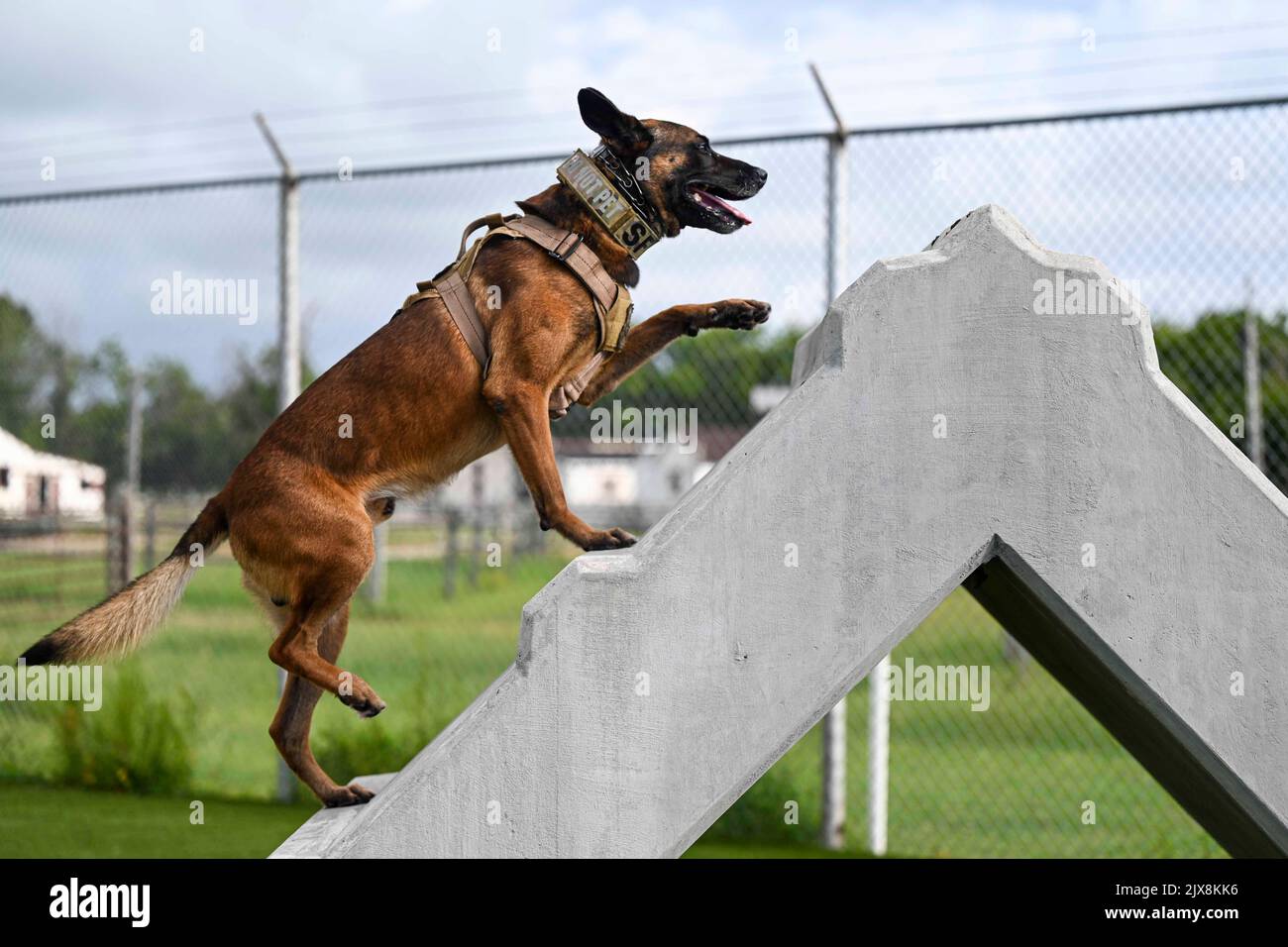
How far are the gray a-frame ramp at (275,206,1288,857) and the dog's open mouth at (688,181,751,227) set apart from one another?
0.39 meters

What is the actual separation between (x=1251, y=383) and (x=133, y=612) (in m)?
5.73

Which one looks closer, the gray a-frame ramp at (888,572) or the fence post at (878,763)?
the gray a-frame ramp at (888,572)

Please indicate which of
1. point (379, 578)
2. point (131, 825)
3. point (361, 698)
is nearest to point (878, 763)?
point (361, 698)

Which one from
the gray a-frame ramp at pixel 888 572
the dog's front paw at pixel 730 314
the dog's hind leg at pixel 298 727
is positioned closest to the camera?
the gray a-frame ramp at pixel 888 572

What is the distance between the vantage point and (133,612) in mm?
3557

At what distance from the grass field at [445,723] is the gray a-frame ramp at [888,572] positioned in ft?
11.1

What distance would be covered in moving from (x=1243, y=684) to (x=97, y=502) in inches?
326

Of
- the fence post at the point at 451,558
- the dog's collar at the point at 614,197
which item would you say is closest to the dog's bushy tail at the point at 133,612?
the dog's collar at the point at 614,197

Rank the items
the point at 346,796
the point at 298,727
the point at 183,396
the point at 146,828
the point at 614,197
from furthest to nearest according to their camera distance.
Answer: the point at 183,396, the point at 146,828, the point at 346,796, the point at 298,727, the point at 614,197

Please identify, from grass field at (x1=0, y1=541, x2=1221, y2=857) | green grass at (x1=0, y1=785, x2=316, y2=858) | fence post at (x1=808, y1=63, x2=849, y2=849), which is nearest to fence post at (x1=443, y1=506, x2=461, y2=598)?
grass field at (x1=0, y1=541, x2=1221, y2=857)

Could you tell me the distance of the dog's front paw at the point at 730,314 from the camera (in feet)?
12.0

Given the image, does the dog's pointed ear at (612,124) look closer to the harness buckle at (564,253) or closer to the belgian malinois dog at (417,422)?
the belgian malinois dog at (417,422)

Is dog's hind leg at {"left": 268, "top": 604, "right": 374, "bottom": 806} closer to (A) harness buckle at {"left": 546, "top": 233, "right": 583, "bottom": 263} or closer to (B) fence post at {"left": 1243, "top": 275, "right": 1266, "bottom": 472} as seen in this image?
(A) harness buckle at {"left": 546, "top": 233, "right": 583, "bottom": 263}

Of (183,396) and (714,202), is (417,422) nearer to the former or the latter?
(714,202)
